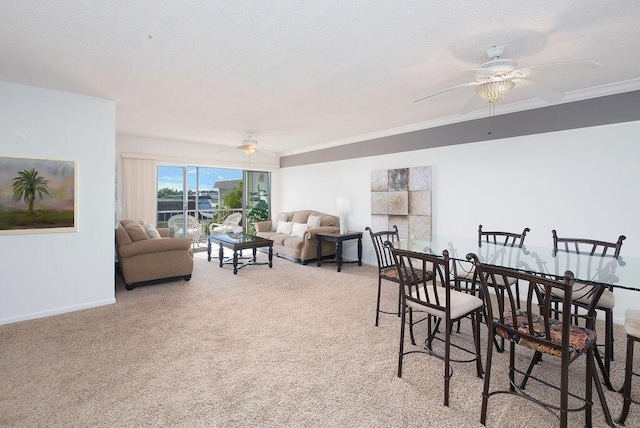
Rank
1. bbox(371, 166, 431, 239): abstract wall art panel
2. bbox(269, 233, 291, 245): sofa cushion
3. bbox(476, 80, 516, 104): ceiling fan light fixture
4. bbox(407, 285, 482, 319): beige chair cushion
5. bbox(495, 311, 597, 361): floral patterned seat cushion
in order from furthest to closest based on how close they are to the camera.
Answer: bbox(269, 233, 291, 245): sofa cushion, bbox(371, 166, 431, 239): abstract wall art panel, bbox(476, 80, 516, 104): ceiling fan light fixture, bbox(407, 285, 482, 319): beige chair cushion, bbox(495, 311, 597, 361): floral patterned seat cushion

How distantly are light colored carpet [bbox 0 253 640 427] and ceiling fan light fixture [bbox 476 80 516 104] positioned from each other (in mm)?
2148

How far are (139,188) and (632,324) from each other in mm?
7082

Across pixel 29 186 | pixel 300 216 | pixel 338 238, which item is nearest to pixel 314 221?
pixel 300 216

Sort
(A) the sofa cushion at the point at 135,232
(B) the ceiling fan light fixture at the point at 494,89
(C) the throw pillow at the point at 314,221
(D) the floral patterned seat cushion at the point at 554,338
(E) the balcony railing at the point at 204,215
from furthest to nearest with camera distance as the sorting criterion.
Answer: (E) the balcony railing at the point at 204,215, (C) the throw pillow at the point at 314,221, (A) the sofa cushion at the point at 135,232, (B) the ceiling fan light fixture at the point at 494,89, (D) the floral patterned seat cushion at the point at 554,338

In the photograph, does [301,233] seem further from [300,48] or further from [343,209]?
[300,48]

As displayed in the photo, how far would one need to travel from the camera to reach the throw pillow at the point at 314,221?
6.23m

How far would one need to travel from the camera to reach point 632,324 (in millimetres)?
1854

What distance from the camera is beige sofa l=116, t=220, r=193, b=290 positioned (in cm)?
426

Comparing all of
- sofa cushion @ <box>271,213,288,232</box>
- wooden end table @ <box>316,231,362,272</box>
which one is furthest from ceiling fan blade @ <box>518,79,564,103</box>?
sofa cushion @ <box>271,213,288,232</box>

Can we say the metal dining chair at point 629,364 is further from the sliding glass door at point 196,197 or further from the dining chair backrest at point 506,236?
Result: the sliding glass door at point 196,197

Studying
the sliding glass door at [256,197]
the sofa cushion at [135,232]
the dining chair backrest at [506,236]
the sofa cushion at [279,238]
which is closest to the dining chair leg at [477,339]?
the dining chair backrest at [506,236]

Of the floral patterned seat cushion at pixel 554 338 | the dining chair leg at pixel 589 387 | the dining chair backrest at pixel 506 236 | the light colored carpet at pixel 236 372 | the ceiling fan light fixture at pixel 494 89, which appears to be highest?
the ceiling fan light fixture at pixel 494 89

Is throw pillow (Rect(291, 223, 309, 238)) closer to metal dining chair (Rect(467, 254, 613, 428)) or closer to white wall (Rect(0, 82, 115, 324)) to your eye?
white wall (Rect(0, 82, 115, 324))

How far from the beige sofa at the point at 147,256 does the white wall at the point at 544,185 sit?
3765 millimetres
